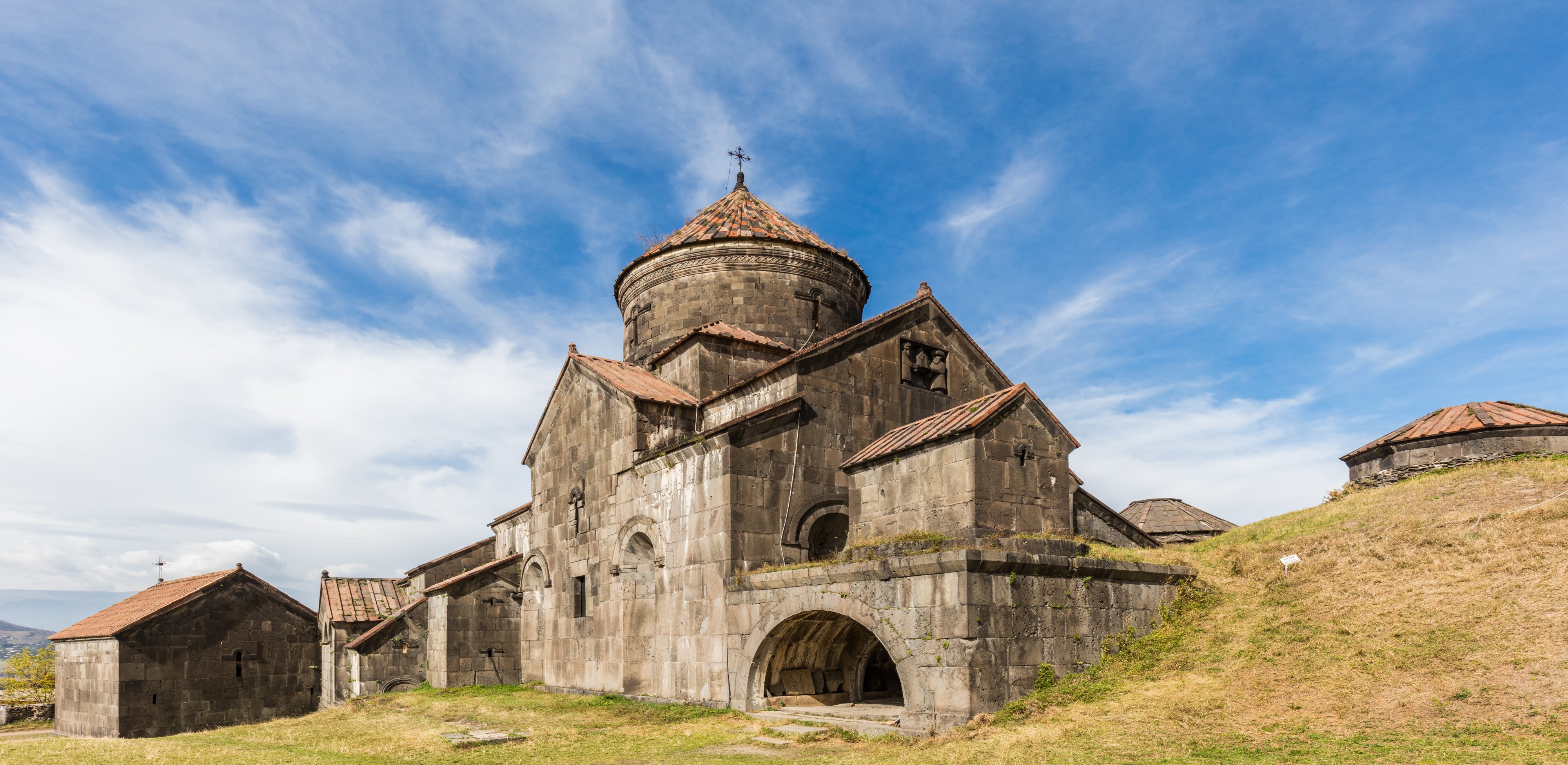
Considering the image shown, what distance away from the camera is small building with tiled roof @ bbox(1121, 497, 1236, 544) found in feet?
74.7

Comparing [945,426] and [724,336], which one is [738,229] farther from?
[945,426]

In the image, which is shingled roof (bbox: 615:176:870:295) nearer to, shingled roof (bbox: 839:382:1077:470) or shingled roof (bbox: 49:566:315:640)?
shingled roof (bbox: 839:382:1077:470)

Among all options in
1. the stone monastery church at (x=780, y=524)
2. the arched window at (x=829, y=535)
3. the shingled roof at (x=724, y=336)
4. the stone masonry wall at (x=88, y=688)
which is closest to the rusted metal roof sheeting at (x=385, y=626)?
the stone monastery church at (x=780, y=524)

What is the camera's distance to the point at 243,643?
24062mm

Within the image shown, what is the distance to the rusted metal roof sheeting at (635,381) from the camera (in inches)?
635

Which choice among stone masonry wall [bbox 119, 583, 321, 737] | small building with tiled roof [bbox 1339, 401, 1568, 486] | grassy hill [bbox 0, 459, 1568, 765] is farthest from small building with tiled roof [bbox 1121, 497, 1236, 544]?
stone masonry wall [bbox 119, 583, 321, 737]

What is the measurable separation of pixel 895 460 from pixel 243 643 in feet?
65.9

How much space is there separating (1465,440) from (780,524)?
43.6ft

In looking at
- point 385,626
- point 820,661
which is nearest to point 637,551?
point 820,661

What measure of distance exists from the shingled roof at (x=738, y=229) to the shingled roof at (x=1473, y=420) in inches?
449

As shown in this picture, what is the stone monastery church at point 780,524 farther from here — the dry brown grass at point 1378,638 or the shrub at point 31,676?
the shrub at point 31,676

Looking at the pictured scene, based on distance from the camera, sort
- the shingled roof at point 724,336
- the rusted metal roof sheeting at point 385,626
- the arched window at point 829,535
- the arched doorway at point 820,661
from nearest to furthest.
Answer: the arched doorway at point 820,661 < the arched window at point 829,535 < the shingled roof at point 724,336 < the rusted metal roof sheeting at point 385,626

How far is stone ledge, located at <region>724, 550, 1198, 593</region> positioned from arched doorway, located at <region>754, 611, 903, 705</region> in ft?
1.82

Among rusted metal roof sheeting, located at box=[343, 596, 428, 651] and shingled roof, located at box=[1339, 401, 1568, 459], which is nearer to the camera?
shingled roof, located at box=[1339, 401, 1568, 459]
